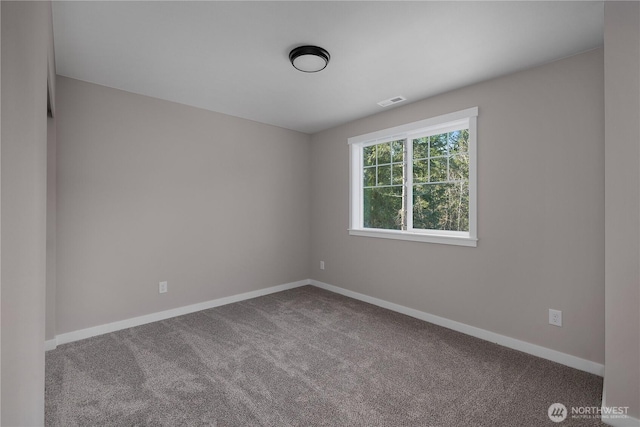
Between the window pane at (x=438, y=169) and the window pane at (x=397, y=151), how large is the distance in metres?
0.43

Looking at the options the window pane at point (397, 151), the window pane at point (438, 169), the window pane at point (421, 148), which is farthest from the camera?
the window pane at point (397, 151)

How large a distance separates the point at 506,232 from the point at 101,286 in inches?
152

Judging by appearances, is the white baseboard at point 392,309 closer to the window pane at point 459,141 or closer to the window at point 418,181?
the window at point 418,181

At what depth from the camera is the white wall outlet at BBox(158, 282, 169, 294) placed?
3343mm

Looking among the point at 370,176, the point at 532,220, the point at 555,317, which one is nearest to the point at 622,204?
the point at 532,220

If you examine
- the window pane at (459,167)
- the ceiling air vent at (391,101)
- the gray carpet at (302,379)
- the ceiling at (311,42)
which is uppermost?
the ceiling air vent at (391,101)

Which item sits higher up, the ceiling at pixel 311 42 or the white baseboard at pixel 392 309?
the ceiling at pixel 311 42

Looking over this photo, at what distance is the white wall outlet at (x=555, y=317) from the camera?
2.45 meters

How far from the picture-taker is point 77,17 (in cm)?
192

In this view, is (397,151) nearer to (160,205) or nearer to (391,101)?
(391,101)

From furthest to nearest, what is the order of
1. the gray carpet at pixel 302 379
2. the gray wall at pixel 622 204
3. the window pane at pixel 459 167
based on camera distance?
1. the window pane at pixel 459 167
2. the gray carpet at pixel 302 379
3. the gray wall at pixel 622 204

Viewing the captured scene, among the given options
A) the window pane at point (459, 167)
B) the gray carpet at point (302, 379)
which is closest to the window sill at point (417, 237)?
the window pane at point (459, 167)

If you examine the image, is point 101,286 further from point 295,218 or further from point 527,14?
point 527,14

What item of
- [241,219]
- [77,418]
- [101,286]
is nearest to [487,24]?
[241,219]
